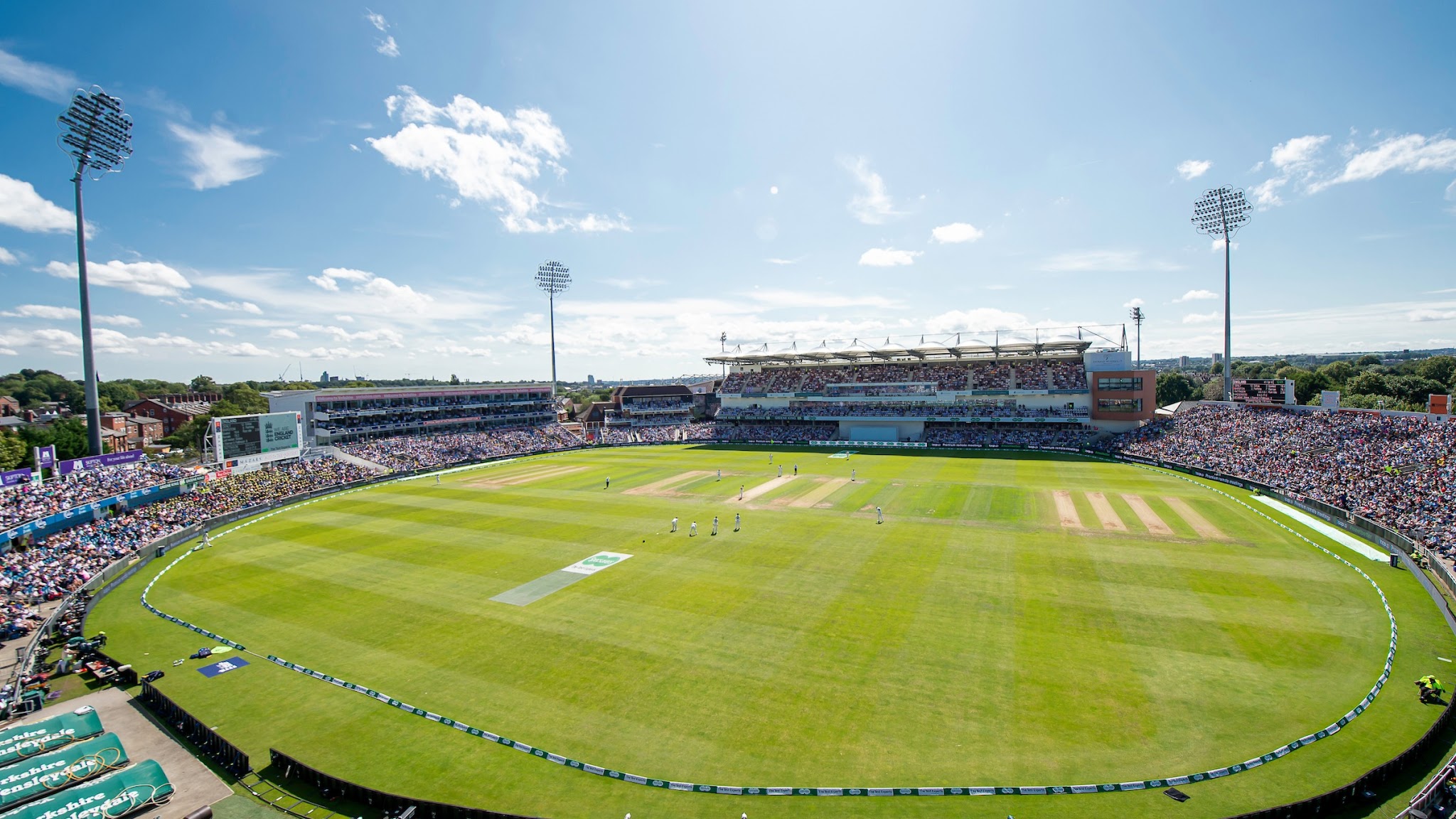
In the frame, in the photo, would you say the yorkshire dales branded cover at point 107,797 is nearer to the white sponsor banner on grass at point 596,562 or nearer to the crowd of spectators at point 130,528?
the white sponsor banner on grass at point 596,562

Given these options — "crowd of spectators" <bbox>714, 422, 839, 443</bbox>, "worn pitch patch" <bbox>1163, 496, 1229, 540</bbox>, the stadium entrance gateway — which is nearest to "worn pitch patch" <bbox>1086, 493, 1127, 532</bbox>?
"worn pitch patch" <bbox>1163, 496, 1229, 540</bbox>

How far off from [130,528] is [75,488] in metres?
4.79

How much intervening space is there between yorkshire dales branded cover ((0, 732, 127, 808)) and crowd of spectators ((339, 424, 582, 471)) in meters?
46.1

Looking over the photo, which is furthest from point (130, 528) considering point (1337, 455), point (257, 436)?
point (1337, 455)

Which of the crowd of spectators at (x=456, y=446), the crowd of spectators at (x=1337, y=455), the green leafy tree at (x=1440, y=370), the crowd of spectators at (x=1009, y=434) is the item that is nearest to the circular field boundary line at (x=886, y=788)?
the crowd of spectators at (x=1337, y=455)

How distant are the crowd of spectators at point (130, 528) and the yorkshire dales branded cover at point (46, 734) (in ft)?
35.6

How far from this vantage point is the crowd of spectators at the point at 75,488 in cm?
3002

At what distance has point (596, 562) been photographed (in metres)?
27.7

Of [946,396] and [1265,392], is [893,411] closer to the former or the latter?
[946,396]

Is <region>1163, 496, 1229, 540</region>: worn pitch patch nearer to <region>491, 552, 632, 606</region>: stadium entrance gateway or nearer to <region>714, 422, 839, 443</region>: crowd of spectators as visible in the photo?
<region>491, 552, 632, 606</region>: stadium entrance gateway

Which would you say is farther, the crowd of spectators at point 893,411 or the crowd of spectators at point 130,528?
the crowd of spectators at point 893,411

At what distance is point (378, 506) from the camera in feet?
139

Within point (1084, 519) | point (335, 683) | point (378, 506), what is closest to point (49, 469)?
point (378, 506)

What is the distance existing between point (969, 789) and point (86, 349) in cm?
5471
